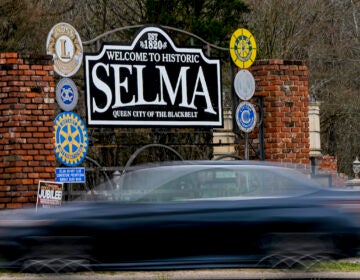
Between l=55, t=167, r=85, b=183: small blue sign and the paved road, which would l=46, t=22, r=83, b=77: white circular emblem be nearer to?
l=55, t=167, r=85, b=183: small blue sign

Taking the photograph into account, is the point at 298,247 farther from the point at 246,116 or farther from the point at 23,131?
the point at 246,116

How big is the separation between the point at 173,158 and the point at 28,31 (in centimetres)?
780

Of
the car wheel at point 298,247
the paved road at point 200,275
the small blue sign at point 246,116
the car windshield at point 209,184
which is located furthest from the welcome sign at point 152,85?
the car wheel at point 298,247

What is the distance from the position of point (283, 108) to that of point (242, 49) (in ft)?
4.27


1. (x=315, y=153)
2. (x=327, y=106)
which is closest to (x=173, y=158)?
(x=315, y=153)

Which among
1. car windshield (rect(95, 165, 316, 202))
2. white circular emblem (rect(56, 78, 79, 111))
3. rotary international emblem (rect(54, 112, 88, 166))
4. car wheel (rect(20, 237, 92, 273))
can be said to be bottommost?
car wheel (rect(20, 237, 92, 273))

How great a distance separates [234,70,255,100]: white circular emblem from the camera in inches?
744

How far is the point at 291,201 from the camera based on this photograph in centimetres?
1200

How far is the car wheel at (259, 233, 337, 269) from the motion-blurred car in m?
0.01

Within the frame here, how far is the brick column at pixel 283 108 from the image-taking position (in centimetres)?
1925

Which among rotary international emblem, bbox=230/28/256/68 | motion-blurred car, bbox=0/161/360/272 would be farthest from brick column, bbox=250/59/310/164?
motion-blurred car, bbox=0/161/360/272

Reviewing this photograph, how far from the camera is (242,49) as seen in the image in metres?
19.4

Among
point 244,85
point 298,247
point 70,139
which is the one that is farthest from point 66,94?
point 298,247

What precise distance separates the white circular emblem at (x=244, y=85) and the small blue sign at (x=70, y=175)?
10.9ft
